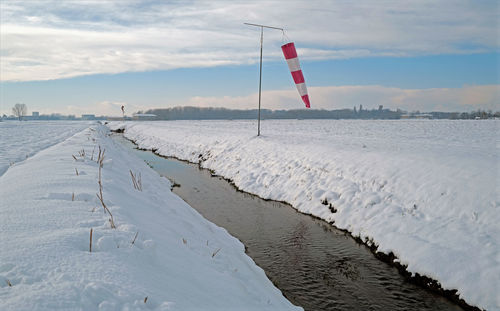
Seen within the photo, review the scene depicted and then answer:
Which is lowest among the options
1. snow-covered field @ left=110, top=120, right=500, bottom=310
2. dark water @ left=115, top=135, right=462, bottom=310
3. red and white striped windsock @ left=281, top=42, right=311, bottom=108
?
dark water @ left=115, top=135, right=462, bottom=310

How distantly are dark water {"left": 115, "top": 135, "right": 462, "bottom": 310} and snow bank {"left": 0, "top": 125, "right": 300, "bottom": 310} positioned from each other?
785 millimetres

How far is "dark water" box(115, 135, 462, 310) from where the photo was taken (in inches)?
213

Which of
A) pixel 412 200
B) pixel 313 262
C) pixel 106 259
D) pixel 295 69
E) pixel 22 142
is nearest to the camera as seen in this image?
pixel 106 259

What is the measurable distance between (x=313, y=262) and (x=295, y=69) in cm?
1079

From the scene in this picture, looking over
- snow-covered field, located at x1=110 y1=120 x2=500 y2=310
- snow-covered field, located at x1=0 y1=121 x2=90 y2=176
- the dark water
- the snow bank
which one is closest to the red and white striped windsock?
snow-covered field, located at x1=110 y1=120 x2=500 y2=310

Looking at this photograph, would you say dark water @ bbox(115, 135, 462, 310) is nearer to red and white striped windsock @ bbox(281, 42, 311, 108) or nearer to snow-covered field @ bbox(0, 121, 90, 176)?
red and white striped windsock @ bbox(281, 42, 311, 108)

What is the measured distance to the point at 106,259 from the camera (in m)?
3.34

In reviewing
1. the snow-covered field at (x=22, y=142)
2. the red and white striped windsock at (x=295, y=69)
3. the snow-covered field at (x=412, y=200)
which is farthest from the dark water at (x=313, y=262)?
the snow-covered field at (x=22, y=142)

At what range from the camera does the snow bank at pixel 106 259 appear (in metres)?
2.71

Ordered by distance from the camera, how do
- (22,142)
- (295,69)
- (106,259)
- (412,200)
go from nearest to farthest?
(106,259) → (412,200) → (295,69) → (22,142)

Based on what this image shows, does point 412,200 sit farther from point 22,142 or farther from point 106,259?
point 22,142

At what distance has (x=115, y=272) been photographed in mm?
3121

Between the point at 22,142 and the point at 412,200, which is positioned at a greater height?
the point at 22,142

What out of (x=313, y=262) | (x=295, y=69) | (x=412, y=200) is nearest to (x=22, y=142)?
(x=295, y=69)
